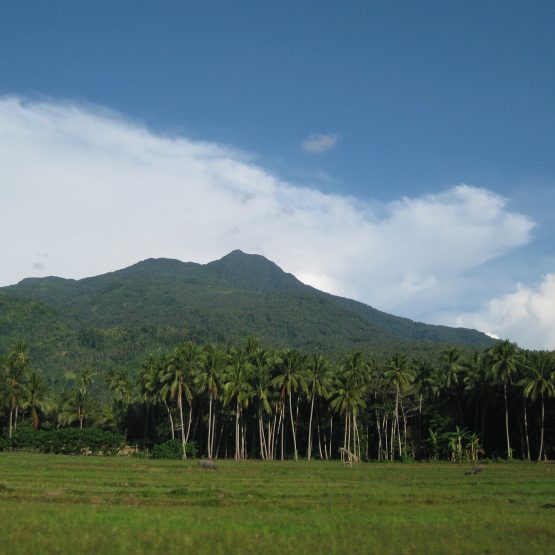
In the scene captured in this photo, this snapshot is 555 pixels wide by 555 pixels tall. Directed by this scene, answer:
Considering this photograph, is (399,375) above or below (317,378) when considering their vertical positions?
above

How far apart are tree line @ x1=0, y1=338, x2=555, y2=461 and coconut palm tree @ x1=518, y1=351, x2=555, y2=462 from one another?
0.54 feet

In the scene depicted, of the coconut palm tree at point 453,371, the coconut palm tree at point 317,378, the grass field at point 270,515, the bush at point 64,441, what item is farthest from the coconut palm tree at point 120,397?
the grass field at point 270,515

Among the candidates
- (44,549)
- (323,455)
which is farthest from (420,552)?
(323,455)

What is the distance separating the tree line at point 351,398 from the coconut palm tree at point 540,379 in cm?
16

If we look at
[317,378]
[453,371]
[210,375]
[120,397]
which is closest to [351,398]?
[317,378]

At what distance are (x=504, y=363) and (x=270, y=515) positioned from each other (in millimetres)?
61635

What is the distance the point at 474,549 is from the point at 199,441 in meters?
94.4

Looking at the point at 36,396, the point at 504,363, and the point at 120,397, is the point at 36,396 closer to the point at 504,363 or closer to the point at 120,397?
the point at 120,397

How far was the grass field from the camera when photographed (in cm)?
2197

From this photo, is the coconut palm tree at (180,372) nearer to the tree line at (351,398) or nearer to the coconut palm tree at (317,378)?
the tree line at (351,398)

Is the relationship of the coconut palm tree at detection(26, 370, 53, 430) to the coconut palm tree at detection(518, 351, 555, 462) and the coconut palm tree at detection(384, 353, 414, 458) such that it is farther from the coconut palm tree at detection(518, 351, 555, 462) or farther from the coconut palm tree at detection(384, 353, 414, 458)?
the coconut palm tree at detection(518, 351, 555, 462)

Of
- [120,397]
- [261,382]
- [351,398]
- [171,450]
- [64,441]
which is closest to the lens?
[171,450]

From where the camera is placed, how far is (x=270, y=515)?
94.1 ft

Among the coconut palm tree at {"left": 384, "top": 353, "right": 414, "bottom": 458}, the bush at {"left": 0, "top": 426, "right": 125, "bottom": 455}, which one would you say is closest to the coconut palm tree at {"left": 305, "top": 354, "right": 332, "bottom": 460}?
the coconut palm tree at {"left": 384, "top": 353, "right": 414, "bottom": 458}
